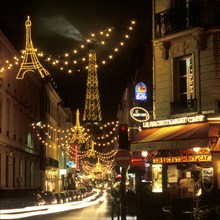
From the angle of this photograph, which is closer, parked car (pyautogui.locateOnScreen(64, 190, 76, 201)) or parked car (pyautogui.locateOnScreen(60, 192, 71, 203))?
parked car (pyautogui.locateOnScreen(60, 192, 71, 203))

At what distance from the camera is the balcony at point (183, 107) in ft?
66.4

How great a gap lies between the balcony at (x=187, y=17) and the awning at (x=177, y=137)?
3716 millimetres

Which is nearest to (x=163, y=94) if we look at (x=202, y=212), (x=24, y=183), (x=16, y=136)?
(x=202, y=212)

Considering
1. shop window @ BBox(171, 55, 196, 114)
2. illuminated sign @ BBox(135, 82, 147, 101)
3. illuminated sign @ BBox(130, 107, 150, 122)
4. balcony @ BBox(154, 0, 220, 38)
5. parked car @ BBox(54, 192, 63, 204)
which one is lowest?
parked car @ BBox(54, 192, 63, 204)

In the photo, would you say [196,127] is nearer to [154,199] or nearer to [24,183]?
[154,199]

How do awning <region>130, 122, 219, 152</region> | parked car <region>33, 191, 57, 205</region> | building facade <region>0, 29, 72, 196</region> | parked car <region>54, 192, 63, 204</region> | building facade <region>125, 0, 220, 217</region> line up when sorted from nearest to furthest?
1. awning <region>130, 122, 219, 152</region>
2. building facade <region>125, 0, 220, 217</region>
3. parked car <region>33, 191, 57, 205</region>
4. parked car <region>54, 192, 63, 204</region>
5. building facade <region>0, 29, 72, 196</region>

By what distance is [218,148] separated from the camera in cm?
1831

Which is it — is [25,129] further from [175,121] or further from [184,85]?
[175,121]

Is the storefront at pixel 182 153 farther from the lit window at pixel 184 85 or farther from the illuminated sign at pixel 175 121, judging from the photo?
the lit window at pixel 184 85

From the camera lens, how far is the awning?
17922 millimetres

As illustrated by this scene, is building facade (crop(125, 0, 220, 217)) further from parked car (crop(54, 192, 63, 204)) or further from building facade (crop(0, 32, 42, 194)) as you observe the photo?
parked car (crop(54, 192, 63, 204))

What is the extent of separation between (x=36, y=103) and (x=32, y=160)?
679cm

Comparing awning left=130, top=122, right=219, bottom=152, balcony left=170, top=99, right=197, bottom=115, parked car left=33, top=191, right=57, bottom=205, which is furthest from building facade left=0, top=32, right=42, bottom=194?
awning left=130, top=122, right=219, bottom=152

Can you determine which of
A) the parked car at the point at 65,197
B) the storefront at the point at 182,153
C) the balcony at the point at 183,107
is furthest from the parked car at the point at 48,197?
the balcony at the point at 183,107
